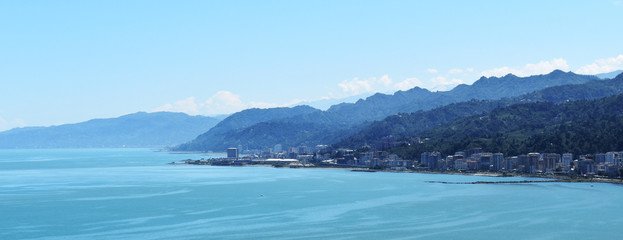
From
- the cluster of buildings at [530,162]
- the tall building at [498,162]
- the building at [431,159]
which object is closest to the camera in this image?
the cluster of buildings at [530,162]

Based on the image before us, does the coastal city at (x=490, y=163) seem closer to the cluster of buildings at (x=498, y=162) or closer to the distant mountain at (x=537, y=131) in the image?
the cluster of buildings at (x=498, y=162)

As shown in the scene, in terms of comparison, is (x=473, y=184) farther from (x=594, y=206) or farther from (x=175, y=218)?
(x=175, y=218)

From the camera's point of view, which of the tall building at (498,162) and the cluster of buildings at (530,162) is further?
the tall building at (498,162)

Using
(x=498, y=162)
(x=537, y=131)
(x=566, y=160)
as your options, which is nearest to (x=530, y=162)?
(x=566, y=160)

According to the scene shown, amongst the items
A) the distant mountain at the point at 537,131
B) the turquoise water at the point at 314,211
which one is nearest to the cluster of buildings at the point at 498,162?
the distant mountain at the point at 537,131

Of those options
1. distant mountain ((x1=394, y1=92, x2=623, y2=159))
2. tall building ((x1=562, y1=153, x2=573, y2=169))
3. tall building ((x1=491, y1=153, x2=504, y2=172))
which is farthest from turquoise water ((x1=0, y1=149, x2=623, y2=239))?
distant mountain ((x1=394, y1=92, x2=623, y2=159))

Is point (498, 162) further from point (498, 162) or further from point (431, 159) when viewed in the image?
point (431, 159)

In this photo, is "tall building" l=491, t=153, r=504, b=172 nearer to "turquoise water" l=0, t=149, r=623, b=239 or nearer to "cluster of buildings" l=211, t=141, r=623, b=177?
"cluster of buildings" l=211, t=141, r=623, b=177
